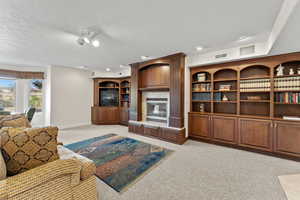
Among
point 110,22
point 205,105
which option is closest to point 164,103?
Result: point 205,105

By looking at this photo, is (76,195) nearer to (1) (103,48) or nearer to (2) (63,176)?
(2) (63,176)

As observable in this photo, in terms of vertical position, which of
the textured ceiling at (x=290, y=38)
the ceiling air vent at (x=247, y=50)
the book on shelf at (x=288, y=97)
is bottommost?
the book on shelf at (x=288, y=97)

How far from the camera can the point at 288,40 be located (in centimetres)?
221

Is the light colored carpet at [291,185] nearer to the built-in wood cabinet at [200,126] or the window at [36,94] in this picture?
the built-in wood cabinet at [200,126]

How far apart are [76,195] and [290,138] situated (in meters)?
3.89

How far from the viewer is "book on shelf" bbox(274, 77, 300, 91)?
2.75 m

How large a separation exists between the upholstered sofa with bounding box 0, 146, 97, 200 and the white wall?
4.62 m

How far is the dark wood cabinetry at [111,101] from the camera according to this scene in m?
6.07

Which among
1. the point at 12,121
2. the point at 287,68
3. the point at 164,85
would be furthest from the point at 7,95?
the point at 287,68

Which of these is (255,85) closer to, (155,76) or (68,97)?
(155,76)

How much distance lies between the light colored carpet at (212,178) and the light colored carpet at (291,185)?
0.08 meters

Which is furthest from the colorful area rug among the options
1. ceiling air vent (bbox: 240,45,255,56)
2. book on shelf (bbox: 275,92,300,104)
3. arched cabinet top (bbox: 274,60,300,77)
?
arched cabinet top (bbox: 274,60,300,77)

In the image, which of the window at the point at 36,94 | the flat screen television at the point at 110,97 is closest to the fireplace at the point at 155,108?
the flat screen television at the point at 110,97

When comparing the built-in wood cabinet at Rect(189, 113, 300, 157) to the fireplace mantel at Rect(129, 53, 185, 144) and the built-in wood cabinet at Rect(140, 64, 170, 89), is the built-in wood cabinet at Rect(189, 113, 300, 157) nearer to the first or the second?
the fireplace mantel at Rect(129, 53, 185, 144)
